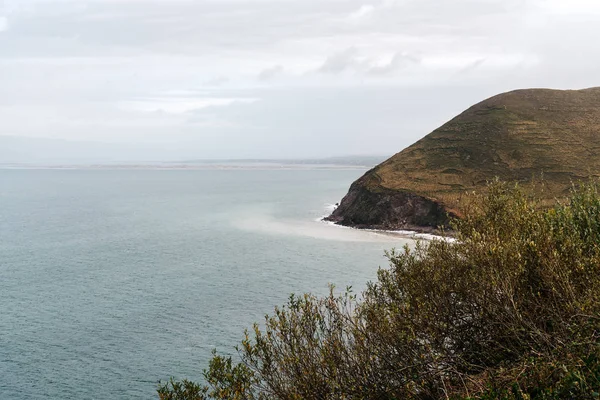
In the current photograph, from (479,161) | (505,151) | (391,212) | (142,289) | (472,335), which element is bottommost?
(142,289)

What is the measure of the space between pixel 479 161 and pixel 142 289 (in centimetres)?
11627

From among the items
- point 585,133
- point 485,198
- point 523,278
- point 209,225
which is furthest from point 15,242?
point 585,133

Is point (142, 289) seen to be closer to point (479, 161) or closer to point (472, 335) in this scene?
point (472, 335)

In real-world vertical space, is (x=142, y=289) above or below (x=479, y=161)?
below

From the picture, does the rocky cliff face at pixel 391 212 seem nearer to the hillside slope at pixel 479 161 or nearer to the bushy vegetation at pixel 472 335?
the hillside slope at pixel 479 161

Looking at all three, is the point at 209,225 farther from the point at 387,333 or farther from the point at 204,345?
the point at 387,333

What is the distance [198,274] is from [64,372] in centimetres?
3909

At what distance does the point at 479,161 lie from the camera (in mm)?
160625

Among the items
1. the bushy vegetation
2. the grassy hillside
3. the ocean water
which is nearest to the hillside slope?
the grassy hillside

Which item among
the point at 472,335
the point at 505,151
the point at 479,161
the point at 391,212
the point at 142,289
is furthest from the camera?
the point at 505,151

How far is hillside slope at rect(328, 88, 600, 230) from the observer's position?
139 m

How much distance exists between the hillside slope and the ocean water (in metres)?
15.8

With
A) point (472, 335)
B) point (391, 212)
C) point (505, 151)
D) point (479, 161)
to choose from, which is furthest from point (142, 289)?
point (505, 151)

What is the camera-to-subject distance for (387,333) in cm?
2708
